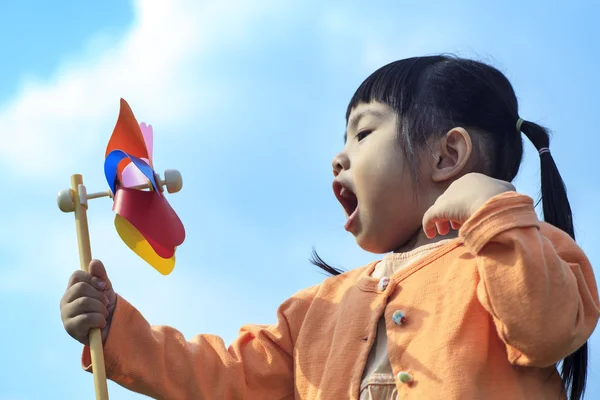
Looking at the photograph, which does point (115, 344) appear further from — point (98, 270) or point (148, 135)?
point (148, 135)

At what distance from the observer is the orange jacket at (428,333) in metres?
2.82

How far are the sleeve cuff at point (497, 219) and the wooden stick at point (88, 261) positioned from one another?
3.72 ft

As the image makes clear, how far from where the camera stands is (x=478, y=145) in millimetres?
3541

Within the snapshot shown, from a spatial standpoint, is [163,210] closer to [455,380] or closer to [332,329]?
[332,329]

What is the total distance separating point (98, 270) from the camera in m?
3.14

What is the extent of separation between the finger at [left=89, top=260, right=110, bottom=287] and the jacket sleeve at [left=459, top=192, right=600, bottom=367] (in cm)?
109

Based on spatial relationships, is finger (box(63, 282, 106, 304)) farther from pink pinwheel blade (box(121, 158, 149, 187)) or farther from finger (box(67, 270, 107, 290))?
pink pinwheel blade (box(121, 158, 149, 187))

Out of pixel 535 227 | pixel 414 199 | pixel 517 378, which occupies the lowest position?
pixel 517 378

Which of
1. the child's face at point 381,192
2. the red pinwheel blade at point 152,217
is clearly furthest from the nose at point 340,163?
the red pinwheel blade at point 152,217

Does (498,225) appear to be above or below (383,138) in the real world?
below

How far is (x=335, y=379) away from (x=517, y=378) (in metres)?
0.56

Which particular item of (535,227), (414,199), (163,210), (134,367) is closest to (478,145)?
(414,199)

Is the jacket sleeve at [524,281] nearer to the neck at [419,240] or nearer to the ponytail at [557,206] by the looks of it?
the ponytail at [557,206]

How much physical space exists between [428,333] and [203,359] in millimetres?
799
